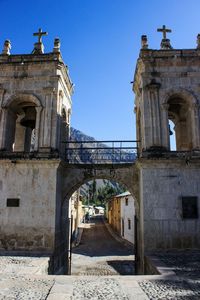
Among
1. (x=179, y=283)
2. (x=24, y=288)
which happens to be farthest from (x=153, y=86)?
(x=24, y=288)

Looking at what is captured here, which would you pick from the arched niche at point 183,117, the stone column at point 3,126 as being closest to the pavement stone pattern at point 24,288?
the stone column at point 3,126

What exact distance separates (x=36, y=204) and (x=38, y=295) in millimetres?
5414

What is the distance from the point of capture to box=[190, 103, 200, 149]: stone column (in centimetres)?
1152

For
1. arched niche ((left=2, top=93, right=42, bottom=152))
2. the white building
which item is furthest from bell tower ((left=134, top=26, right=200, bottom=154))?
the white building

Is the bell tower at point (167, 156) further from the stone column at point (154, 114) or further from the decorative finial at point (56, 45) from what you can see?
the decorative finial at point (56, 45)

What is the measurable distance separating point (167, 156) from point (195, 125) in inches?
73.8

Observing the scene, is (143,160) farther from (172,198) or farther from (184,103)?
(184,103)

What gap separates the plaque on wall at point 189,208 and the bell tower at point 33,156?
4.90 m

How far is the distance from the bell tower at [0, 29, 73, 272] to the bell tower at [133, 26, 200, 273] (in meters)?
3.51

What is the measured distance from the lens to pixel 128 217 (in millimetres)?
26562

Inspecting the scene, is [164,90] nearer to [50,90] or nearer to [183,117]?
[183,117]

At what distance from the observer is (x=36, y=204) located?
36.1 feet

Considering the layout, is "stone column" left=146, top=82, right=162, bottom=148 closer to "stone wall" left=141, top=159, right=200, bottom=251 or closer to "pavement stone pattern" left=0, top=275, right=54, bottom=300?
"stone wall" left=141, top=159, right=200, bottom=251

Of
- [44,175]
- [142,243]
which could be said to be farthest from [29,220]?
[142,243]
